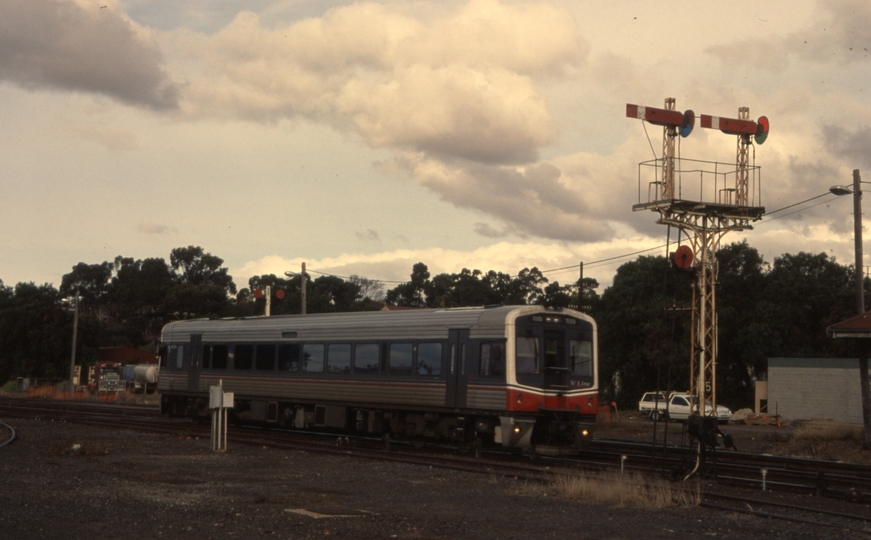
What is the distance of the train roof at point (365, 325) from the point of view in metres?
19.9

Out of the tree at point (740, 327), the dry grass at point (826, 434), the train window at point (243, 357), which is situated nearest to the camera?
the train window at point (243, 357)

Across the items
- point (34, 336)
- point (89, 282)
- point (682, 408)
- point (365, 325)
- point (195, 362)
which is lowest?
point (682, 408)

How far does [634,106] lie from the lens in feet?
65.2

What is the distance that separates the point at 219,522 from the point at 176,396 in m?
20.0

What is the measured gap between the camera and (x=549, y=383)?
1966 centimetres

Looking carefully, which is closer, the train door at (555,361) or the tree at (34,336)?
the train door at (555,361)

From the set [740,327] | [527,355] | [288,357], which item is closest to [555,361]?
[527,355]

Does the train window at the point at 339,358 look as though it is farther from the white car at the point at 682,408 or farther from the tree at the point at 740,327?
the tree at the point at 740,327

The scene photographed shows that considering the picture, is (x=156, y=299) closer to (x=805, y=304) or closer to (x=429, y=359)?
(x=805, y=304)

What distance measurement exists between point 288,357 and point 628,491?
13549 mm

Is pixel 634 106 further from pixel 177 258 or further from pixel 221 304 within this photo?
pixel 177 258

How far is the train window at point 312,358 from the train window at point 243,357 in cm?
255

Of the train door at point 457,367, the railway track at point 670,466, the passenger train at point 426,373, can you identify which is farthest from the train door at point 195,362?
the train door at point 457,367

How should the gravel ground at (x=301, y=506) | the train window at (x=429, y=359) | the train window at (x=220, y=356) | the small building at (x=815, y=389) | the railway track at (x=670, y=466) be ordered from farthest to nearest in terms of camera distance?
the small building at (x=815, y=389) < the train window at (x=220, y=356) < the train window at (x=429, y=359) < the railway track at (x=670, y=466) < the gravel ground at (x=301, y=506)
